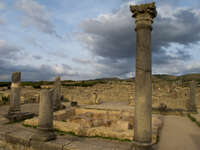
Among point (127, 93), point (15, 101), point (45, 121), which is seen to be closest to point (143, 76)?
point (45, 121)

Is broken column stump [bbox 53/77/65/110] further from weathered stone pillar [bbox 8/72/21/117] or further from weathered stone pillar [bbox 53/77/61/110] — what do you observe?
weathered stone pillar [bbox 8/72/21/117]

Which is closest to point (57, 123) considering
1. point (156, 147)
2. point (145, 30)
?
point (156, 147)

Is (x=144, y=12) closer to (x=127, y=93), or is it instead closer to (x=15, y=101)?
(x=15, y=101)

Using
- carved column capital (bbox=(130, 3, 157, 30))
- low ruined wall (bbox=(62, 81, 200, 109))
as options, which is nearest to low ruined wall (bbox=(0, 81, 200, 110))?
low ruined wall (bbox=(62, 81, 200, 109))

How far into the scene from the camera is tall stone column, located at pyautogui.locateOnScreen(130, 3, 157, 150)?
383cm

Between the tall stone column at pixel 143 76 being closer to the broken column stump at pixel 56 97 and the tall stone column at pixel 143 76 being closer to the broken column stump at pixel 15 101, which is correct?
the broken column stump at pixel 15 101

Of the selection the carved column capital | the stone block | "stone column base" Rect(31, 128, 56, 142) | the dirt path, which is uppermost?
the carved column capital

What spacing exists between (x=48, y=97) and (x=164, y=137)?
521 cm

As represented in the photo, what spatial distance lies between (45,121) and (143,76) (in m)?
3.54

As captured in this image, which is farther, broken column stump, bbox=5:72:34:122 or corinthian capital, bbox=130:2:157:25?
broken column stump, bbox=5:72:34:122

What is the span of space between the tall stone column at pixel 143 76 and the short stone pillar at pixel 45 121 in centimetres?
282

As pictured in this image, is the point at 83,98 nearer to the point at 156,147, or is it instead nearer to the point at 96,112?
the point at 96,112

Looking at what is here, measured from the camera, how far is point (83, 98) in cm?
1925

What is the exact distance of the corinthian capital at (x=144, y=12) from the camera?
4.01m
